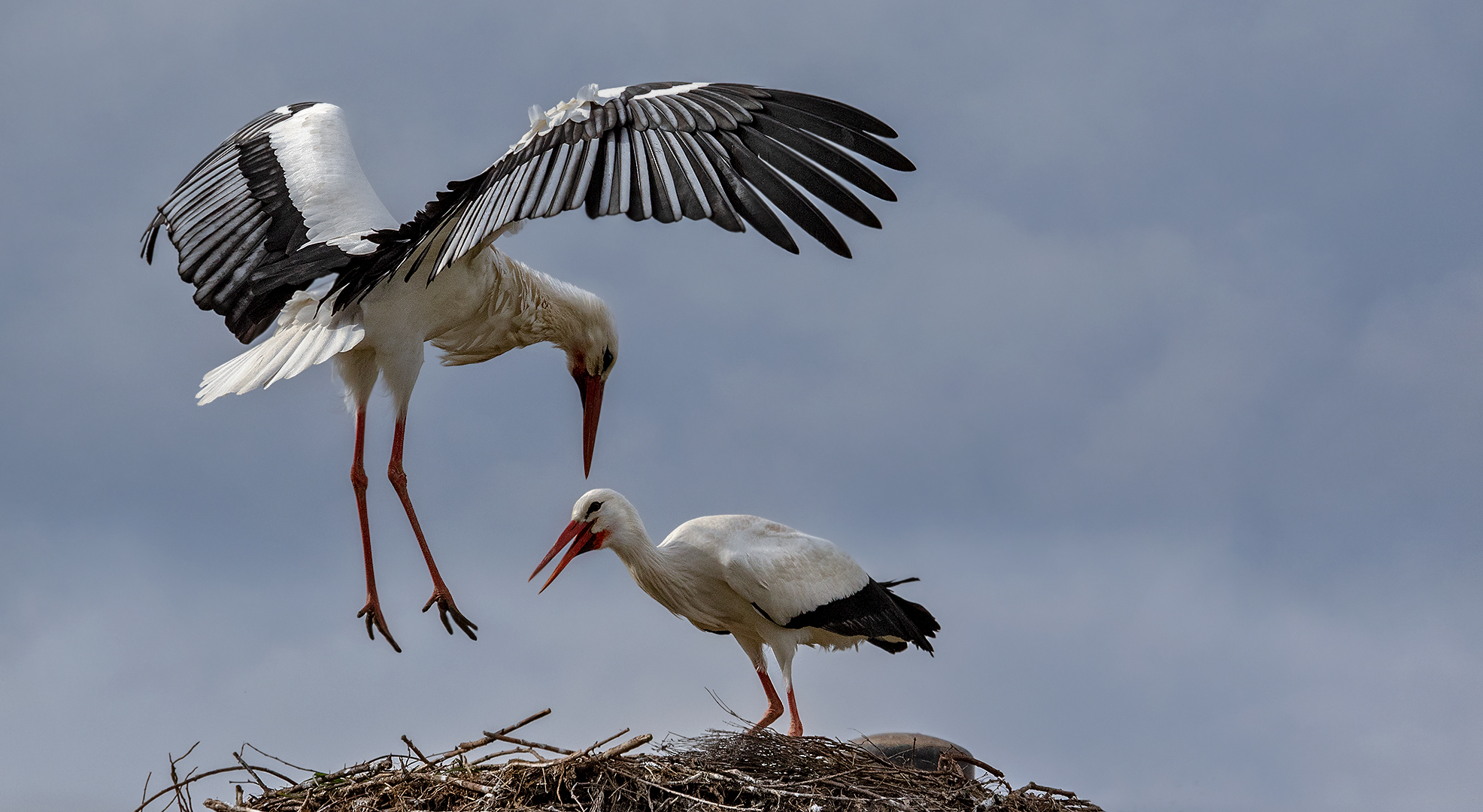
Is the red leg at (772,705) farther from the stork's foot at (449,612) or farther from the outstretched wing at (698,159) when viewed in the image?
the outstretched wing at (698,159)

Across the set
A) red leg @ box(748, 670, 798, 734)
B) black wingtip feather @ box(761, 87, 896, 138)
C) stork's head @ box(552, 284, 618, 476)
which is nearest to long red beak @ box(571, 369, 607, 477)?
stork's head @ box(552, 284, 618, 476)

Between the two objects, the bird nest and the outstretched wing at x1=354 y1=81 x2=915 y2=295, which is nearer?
the outstretched wing at x1=354 y1=81 x2=915 y2=295

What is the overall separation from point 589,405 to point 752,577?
52.8 inches

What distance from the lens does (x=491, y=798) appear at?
4.52m

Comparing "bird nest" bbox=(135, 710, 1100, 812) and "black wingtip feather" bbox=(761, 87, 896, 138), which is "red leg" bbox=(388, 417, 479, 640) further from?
"black wingtip feather" bbox=(761, 87, 896, 138)

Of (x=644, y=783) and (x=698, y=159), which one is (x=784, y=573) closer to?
(x=644, y=783)

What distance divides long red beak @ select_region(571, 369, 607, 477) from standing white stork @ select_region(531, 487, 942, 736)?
59cm

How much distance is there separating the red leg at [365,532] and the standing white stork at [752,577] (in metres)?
0.99

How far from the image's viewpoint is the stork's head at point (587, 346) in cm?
636

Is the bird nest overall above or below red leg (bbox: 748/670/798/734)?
below

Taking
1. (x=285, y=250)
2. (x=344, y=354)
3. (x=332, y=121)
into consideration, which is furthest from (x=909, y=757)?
(x=332, y=121)

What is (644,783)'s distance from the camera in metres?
4.53

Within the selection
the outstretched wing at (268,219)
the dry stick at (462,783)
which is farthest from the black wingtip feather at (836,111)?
the dry stick at (462,783)

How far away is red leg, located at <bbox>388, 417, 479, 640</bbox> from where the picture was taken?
215 inches
